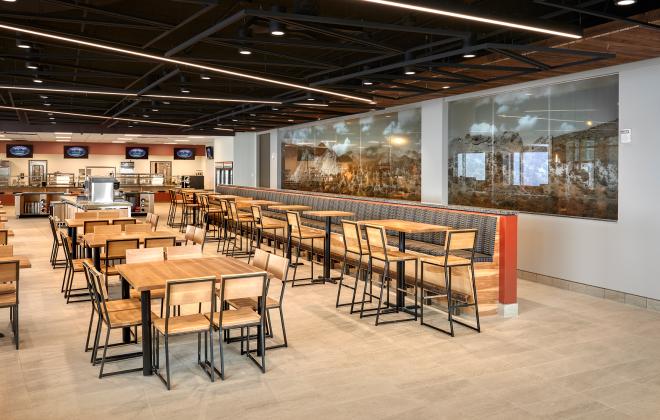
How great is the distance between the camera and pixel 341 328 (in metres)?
5.59

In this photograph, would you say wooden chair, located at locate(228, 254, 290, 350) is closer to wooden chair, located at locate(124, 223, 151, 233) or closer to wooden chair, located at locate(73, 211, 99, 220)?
wooden chair, located at locate(124, 223, 151, 233)

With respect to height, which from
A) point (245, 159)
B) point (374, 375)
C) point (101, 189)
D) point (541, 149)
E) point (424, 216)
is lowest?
point (374, 375)

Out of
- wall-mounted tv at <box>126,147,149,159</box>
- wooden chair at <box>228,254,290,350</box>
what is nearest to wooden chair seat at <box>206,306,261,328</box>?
wooden chair at <box>228,254,290,350</box>

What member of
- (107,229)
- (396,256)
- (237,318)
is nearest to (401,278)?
(396,256)

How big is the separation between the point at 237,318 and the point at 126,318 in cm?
83

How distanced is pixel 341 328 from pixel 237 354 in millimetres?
1220

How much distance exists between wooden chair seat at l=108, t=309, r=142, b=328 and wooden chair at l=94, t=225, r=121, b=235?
2.63 m

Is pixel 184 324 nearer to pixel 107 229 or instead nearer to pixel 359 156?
pixel 107 229

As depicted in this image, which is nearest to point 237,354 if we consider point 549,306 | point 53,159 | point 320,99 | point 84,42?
point 84,42

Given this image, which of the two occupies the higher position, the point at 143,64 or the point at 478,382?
the point at 143,64

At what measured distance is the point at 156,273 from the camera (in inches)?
173

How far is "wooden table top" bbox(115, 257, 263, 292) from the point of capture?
4.05 m

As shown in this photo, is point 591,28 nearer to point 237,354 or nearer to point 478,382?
point 478,382

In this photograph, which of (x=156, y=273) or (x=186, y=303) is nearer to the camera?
(x=186, y=303)
